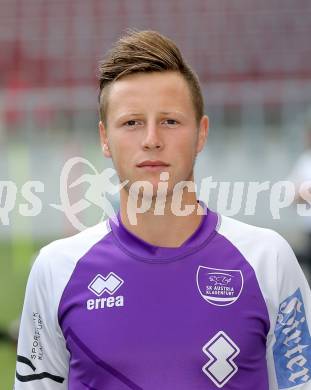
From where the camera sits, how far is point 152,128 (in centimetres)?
188

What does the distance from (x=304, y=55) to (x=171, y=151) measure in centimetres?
997

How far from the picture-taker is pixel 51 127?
10.6m

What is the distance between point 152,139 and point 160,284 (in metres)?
0.35

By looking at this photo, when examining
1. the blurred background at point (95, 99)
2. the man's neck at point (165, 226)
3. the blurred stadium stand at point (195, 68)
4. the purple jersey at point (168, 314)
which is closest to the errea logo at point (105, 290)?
the purple jersey at point (168, 314)

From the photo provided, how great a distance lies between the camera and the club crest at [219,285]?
1.95m

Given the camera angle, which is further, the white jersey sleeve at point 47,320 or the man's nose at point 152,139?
the white jersey sleeve at point 47,320

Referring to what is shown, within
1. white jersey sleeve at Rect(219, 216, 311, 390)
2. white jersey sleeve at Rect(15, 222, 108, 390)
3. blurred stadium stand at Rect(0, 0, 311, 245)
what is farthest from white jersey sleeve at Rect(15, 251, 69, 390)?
blurred stadium stand at Rect(0, 0, 311, 245)

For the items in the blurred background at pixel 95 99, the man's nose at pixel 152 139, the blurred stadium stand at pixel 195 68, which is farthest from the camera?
the blurred stadium stand at pixel 195 68

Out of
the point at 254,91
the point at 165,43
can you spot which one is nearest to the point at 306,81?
the point at 254,91

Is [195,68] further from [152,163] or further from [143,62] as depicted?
[152,163]

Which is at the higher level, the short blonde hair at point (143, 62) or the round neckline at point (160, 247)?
the short blonde hair at point (143, 62)

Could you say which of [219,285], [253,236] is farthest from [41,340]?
[253,236]

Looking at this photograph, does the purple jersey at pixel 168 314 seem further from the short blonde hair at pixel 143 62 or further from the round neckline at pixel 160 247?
the short blonde hair at pixel 143 62

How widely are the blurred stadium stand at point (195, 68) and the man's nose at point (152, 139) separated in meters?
8.31
